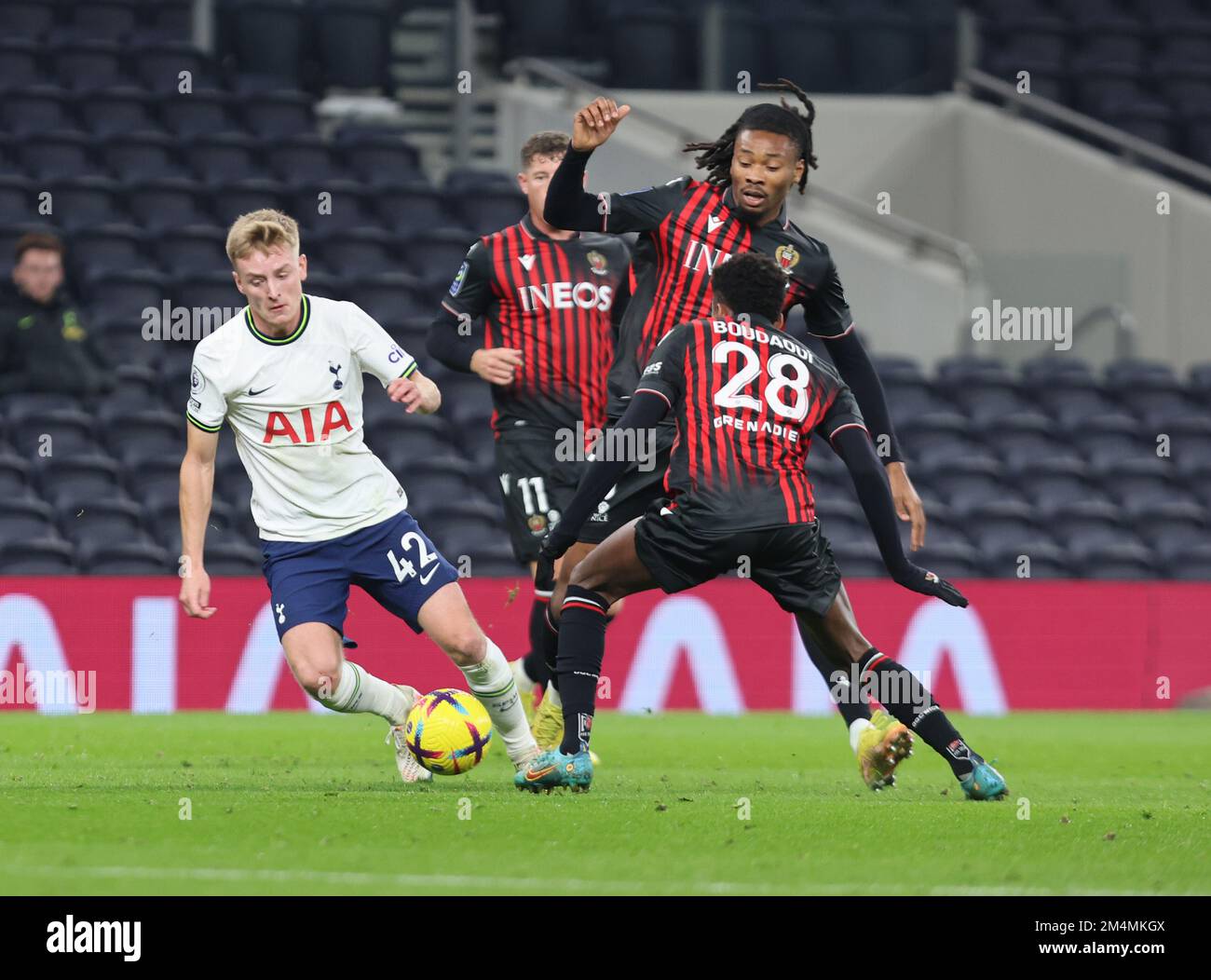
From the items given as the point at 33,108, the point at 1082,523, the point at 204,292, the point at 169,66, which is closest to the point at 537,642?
the point at 204,292

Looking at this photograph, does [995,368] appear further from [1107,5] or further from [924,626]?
[1107,5]

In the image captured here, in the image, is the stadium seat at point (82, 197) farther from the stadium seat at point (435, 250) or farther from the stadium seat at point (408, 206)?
the stadium seat at point (435, 250)

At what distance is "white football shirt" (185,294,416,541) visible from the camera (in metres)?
7.00

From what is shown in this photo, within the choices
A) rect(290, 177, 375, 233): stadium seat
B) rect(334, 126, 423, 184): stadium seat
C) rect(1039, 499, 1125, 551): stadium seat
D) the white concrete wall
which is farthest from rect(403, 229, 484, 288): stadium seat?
rect(1039, 499, 1125, 551): stadium seat

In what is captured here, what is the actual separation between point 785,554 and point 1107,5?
50.4 ft

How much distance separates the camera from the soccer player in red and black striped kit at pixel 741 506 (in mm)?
6699

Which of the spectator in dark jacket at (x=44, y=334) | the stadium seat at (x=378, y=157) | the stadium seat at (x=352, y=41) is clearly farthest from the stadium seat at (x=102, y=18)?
the spectator in dark jacket at (x=44, y=334)

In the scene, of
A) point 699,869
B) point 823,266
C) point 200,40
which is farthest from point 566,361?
point 200,40

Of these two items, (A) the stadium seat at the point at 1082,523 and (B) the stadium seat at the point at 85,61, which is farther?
(B) the stadium seat at the point at 85,61

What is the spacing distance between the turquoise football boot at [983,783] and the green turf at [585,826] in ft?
0.22

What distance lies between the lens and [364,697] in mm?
7242

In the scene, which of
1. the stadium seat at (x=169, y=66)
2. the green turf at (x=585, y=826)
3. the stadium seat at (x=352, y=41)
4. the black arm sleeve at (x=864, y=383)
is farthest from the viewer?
the stadium seat at (x=352, y=41)

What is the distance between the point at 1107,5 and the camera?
67.3 feet

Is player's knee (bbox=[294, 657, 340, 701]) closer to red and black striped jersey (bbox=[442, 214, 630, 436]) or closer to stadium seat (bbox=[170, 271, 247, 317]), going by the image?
red and black striped jersey (bbox=[442, 214, 630, 436])
